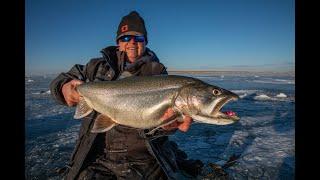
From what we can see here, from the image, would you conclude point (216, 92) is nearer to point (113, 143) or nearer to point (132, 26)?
point (113, 143)

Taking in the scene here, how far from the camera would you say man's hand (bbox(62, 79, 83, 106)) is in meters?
3.94

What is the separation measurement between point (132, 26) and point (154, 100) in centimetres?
161

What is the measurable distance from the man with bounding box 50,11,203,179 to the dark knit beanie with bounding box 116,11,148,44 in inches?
16.1

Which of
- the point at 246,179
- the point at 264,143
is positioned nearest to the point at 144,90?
the point at 246,179

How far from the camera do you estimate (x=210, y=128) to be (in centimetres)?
838

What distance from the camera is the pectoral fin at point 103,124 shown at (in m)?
3.67

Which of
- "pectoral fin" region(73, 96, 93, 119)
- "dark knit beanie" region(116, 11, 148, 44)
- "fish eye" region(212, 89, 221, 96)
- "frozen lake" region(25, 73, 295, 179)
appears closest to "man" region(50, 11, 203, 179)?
"pectoral fin" region(73, 96, 93, 119)

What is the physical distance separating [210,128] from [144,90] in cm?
508

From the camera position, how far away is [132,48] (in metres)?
4.61

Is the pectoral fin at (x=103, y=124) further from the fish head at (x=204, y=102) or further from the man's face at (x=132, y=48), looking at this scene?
the man's face at (x=132, y=48)
